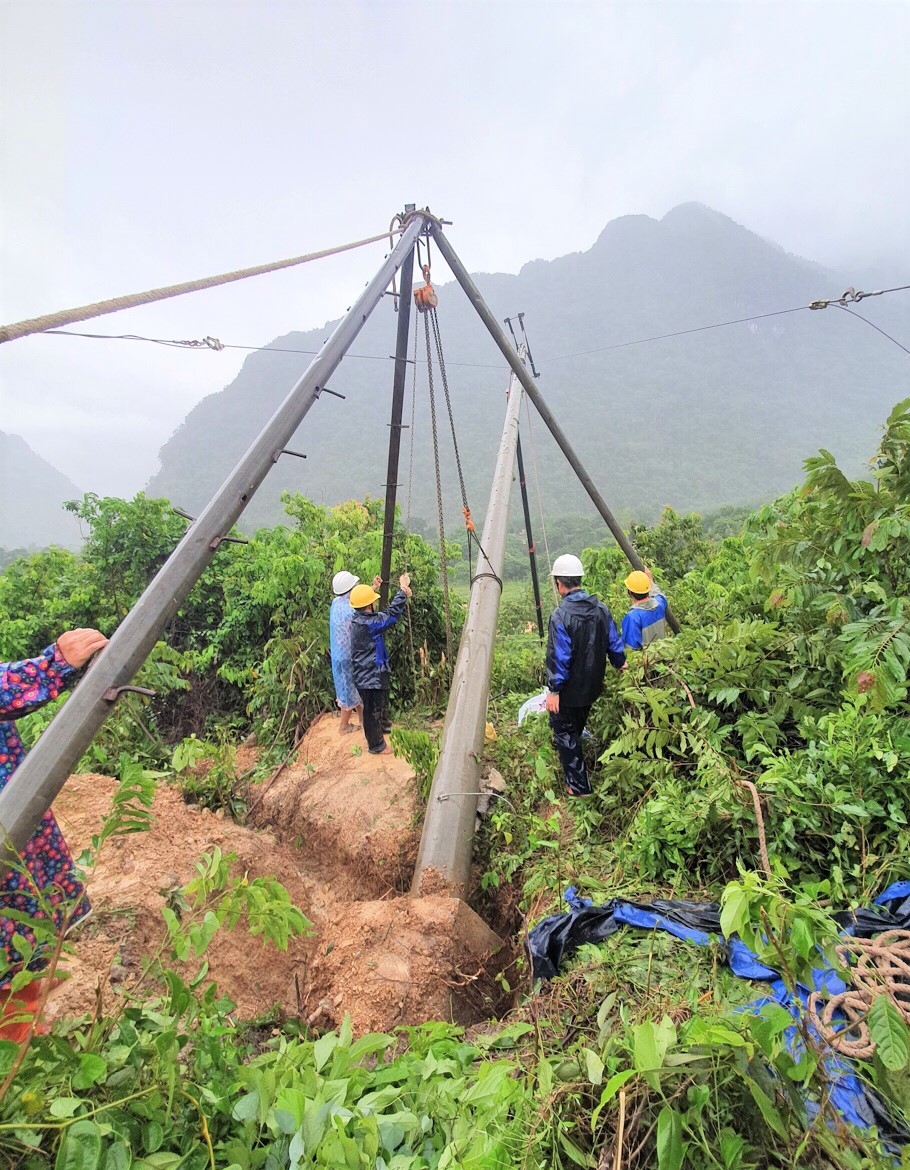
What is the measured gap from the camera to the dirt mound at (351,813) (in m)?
4.24

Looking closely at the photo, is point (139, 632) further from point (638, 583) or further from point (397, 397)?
point (638, 583)

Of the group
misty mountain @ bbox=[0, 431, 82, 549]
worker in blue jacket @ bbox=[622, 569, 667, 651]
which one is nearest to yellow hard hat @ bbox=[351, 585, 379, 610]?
worker in blue jacket @ bbox=[622, 569, 667, 651]

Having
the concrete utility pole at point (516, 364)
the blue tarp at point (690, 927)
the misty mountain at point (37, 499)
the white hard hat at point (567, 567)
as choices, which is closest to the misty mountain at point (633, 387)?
the misty mountain at point (37, 499)

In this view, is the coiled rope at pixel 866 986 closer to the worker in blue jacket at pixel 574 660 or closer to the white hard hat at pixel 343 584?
the worker in blue jacket at pixel 574 660

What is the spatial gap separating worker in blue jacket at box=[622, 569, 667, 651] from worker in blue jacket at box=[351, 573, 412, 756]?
208 cm

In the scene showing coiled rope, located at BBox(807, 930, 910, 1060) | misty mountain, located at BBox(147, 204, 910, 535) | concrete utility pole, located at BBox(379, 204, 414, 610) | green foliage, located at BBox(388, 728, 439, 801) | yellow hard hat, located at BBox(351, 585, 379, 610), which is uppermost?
misty mountain, located at BBox(147, 204, 910, 535)

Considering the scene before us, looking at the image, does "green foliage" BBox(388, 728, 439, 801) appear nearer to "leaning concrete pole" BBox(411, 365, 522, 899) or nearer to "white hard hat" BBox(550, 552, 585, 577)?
"leaning concrete pole" BBox(411, 365, 522, 899)

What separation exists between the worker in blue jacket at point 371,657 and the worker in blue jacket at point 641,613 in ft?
6.82

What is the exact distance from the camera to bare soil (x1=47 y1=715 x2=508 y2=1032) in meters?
2.72

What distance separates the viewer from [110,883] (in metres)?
3.42

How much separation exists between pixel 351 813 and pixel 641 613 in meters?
3.05

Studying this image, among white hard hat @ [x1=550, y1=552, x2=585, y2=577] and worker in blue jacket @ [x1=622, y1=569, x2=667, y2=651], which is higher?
white hard hat @ [x1=550, y1=552, x2=585, y2=577]

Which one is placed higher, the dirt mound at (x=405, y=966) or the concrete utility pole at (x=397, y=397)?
the concrete utility pole at (x=397, y=397)

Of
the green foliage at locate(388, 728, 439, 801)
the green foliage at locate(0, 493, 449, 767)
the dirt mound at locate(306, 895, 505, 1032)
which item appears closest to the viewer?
the dirt mound at locate(306, 895, 505, 1032)
